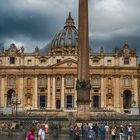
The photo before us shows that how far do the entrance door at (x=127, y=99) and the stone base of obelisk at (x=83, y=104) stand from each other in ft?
200

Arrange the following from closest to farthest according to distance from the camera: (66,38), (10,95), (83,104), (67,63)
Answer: (83,104), (67,63), (10,95), (66,38)

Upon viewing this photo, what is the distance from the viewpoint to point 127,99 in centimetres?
9188

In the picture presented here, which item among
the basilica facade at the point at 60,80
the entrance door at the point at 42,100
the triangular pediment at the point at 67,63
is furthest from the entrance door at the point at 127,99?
the entrance door at the point at 42,100

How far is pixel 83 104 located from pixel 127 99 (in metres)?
64.1

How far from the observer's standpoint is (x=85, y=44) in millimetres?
29234

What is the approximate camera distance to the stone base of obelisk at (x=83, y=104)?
28.8m

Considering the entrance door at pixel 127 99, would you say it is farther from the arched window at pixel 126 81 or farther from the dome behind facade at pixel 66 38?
the dome behind facade at pixel 66 38

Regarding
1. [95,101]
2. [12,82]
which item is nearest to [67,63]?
[95,101]

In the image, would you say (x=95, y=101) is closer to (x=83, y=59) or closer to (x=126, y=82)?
(x=126, y=82)

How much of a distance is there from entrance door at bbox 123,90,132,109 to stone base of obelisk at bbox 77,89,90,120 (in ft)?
200

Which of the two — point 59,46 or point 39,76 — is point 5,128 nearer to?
point 39,76

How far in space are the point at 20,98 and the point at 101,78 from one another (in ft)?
52.5

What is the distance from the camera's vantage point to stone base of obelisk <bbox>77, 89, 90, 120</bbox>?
2877cm

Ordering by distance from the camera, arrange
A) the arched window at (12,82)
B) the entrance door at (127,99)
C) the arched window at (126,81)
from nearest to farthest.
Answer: the arched window at (12,82) → the arched window at (126,81) → the entrance door at (127,99)
